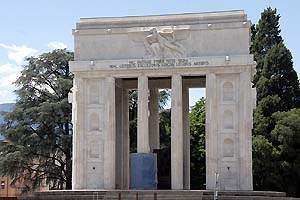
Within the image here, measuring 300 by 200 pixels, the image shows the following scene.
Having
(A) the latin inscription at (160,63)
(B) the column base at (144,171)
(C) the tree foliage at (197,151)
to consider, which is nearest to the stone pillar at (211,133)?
(A) the latin inscription at (160,63)

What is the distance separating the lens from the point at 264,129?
6244cm

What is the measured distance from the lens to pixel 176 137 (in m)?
44.7

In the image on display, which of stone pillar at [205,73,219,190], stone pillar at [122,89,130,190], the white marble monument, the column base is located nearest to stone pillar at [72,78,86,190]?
the white marble monument

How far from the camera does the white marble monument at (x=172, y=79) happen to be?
44.0 meters

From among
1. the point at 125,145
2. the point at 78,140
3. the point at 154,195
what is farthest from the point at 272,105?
the point at 154,195

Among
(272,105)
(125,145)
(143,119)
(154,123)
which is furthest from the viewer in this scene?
(272,105)

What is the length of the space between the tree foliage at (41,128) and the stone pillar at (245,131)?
18553mm

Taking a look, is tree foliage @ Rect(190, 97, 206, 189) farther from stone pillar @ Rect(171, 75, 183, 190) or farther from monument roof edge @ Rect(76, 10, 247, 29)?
monument roof edge @ Rect(76, 10, 247, 29)

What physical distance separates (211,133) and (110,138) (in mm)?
6508

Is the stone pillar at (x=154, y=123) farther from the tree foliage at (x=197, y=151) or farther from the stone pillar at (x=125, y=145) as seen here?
the tree foliage at (x=197, y=151)

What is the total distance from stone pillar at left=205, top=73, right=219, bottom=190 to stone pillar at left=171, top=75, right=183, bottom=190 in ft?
5.58

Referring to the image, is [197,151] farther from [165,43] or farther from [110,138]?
[165,43]

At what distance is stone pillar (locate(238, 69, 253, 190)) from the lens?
1711 inches

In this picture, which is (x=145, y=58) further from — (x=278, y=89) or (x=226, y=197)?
(x=278, y=89)
